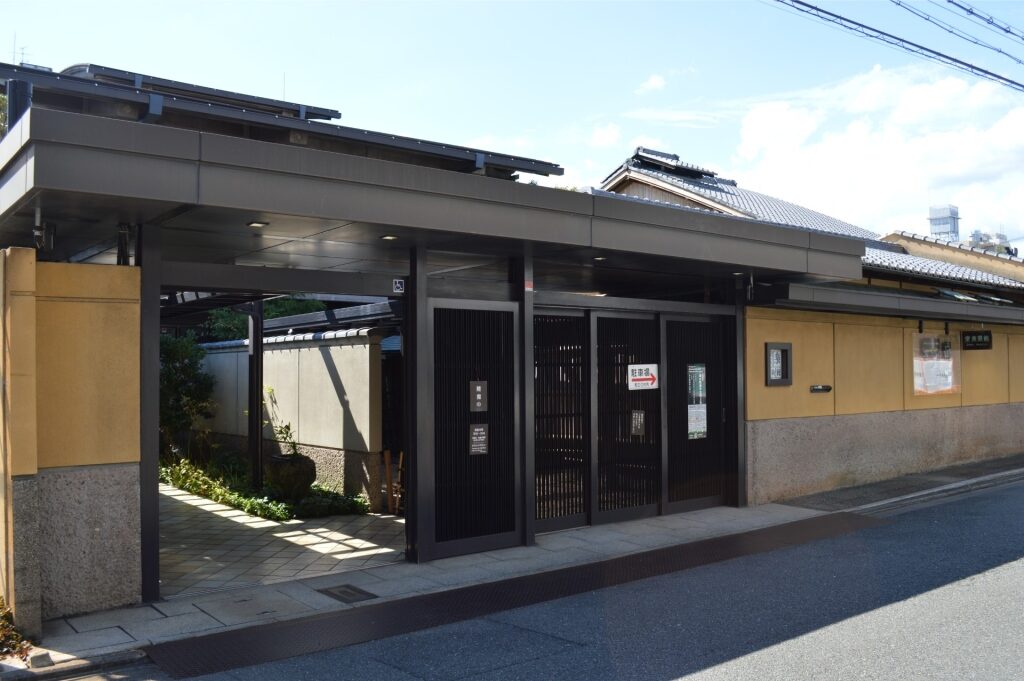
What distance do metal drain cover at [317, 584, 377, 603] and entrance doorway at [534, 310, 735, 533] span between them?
109 inches

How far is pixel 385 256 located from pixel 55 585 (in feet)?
14.4

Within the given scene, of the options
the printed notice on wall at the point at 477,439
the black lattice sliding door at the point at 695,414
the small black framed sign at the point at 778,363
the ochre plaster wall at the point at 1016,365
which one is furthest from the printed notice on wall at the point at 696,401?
the ochre plaster wall at the point at 1016,365

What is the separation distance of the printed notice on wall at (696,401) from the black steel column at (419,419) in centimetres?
425

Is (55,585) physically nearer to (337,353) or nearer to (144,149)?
(144,149)

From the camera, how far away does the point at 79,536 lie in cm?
662

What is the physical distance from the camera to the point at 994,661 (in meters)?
5.50

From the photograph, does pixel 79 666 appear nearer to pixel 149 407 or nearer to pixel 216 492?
pixel 149 407

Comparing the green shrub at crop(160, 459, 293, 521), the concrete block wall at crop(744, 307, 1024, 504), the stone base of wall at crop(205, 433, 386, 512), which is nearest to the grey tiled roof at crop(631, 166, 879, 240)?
the concrete block wall at crop(744, 307, 1024, 504)

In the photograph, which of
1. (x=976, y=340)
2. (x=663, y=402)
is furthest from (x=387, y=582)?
(x=976, y=340)

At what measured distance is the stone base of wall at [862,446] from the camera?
12117mm

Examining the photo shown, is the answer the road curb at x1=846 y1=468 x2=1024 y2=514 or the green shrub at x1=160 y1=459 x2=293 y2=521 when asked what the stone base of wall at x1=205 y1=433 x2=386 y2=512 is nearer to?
the green shrub at x1=160 y1=459 x2=293 y2=521

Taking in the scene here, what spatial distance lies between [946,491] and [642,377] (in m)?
5.86

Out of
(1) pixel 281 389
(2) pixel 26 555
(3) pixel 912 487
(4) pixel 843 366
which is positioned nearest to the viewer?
(2) pixel 26 555

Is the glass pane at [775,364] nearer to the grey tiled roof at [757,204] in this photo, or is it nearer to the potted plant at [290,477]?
the potted plant at [290,477]
